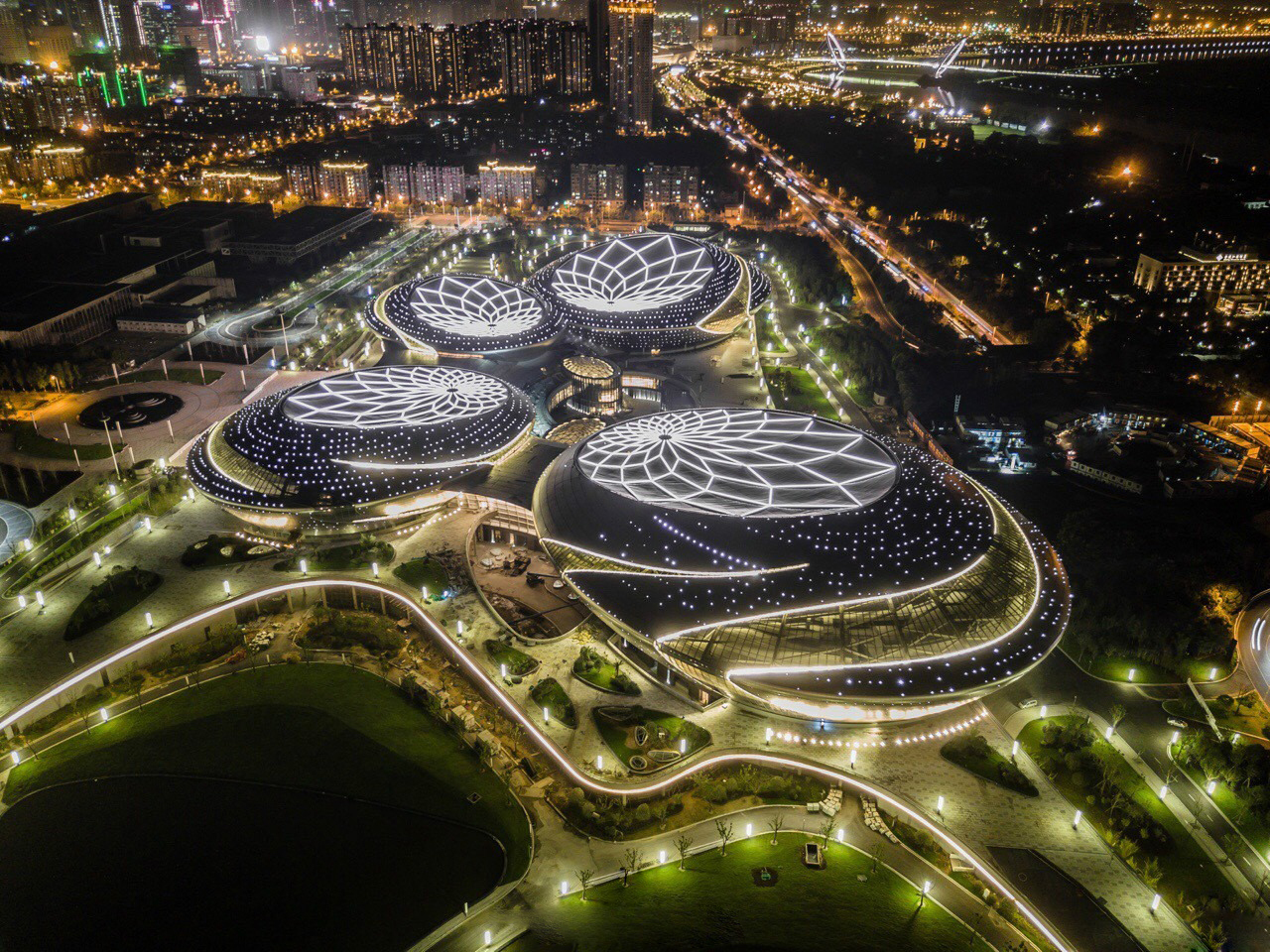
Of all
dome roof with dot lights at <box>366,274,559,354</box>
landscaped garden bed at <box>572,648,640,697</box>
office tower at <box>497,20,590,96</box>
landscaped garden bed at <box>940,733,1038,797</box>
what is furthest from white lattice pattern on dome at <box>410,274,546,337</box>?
office tower at <box>497,20,590,96</box>

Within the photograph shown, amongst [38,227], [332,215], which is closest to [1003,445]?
[332,215]

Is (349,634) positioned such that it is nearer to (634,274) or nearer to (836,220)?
(634,274)

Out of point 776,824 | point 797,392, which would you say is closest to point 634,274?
point 797,392

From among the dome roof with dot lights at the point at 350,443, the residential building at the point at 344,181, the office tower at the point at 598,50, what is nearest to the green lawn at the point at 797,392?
the dome roof with dot lights at the point at 350,443

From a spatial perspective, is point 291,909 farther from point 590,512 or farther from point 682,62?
point 682,62

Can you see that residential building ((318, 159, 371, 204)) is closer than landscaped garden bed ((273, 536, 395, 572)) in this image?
No

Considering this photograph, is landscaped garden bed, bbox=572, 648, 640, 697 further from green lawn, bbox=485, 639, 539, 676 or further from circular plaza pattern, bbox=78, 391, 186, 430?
circular plaza pattern, bbox=78, 391, 186, 430
